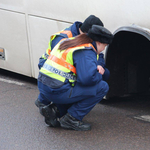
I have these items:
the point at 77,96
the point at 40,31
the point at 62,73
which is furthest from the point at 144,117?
the point at 40,31

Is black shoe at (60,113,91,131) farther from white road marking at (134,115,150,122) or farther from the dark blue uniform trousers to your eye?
white road marking at (134,115,150,122)

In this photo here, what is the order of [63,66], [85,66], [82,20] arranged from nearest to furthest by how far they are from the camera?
[85,66] → [63,66] → [82,20]

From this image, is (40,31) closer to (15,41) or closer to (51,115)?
(15,41)

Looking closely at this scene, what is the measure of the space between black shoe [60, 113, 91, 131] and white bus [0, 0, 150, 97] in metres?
0.87

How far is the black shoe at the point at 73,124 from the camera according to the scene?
3.91m

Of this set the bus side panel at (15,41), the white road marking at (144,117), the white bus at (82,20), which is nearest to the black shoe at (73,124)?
the white road marking at (144,117)

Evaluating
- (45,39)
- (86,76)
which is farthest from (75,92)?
(45,39)

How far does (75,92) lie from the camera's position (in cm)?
370

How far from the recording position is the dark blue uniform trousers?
369cm

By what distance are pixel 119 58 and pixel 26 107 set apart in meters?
1.39

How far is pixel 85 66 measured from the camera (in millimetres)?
3518

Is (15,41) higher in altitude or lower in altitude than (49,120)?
higher

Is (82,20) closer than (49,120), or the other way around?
(49,120)

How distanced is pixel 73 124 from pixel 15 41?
6.80 feet
